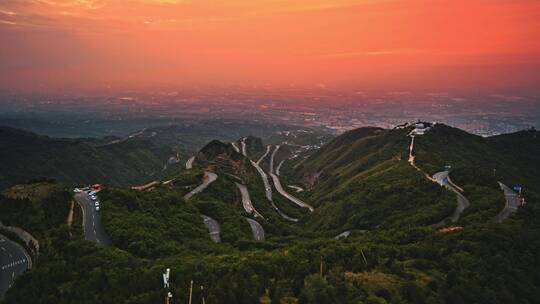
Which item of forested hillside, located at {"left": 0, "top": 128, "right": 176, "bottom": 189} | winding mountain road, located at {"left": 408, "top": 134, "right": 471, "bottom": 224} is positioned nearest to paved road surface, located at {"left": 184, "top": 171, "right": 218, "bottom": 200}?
winding mountain road, located at {"left": 408, "top": 134, "right": 471, "bottom": 224}

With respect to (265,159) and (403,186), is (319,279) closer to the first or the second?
(403,186)

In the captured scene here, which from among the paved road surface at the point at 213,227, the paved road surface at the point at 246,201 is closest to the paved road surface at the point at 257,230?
the paved road surface at the point at 213,227

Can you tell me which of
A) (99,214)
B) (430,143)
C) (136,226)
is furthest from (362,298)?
(430,143)

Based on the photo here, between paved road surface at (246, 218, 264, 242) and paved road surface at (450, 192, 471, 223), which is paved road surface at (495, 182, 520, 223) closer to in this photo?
paved road surface at (450, 192, 471, 223)

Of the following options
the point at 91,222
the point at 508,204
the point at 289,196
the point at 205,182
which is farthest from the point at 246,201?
the point at 508,204

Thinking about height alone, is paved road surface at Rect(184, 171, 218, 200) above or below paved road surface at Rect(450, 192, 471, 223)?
below

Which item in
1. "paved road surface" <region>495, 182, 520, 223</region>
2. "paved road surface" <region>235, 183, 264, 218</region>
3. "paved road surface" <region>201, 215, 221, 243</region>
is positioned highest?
"paved road surface" <region>495, 182, 520, 223</region>
